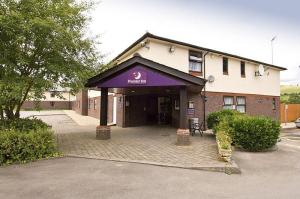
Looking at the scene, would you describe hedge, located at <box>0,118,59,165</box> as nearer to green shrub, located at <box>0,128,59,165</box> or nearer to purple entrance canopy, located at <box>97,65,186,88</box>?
green shrub, located at <box>0,128,59,165</box>

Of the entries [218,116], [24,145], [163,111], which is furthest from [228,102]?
[24,145]

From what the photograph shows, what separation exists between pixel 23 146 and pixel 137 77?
5822mm

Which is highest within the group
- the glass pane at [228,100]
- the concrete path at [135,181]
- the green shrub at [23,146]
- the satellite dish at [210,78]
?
the satellite dish at [210,78]

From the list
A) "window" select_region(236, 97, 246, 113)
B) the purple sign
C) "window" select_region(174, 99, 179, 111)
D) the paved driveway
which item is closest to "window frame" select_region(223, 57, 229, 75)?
"window" select_region(236, 97, 246, 113)

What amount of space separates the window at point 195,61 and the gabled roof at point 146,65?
6.44 m

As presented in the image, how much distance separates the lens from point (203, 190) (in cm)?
673

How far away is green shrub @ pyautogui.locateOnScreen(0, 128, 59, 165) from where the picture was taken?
886 centimetres

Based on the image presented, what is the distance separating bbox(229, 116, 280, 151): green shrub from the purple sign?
14.5 feet

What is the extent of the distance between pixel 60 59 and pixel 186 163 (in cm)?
595

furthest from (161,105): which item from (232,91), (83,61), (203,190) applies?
(203,190)

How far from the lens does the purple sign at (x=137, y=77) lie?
510 inches

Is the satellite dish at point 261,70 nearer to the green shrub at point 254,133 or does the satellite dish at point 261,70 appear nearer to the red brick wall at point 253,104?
the red brick wall at point 253,104

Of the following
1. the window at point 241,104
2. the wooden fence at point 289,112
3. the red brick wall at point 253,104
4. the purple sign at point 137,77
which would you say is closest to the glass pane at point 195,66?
the red brick wall at point 253,104

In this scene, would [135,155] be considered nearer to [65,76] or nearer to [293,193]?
[65,76]
